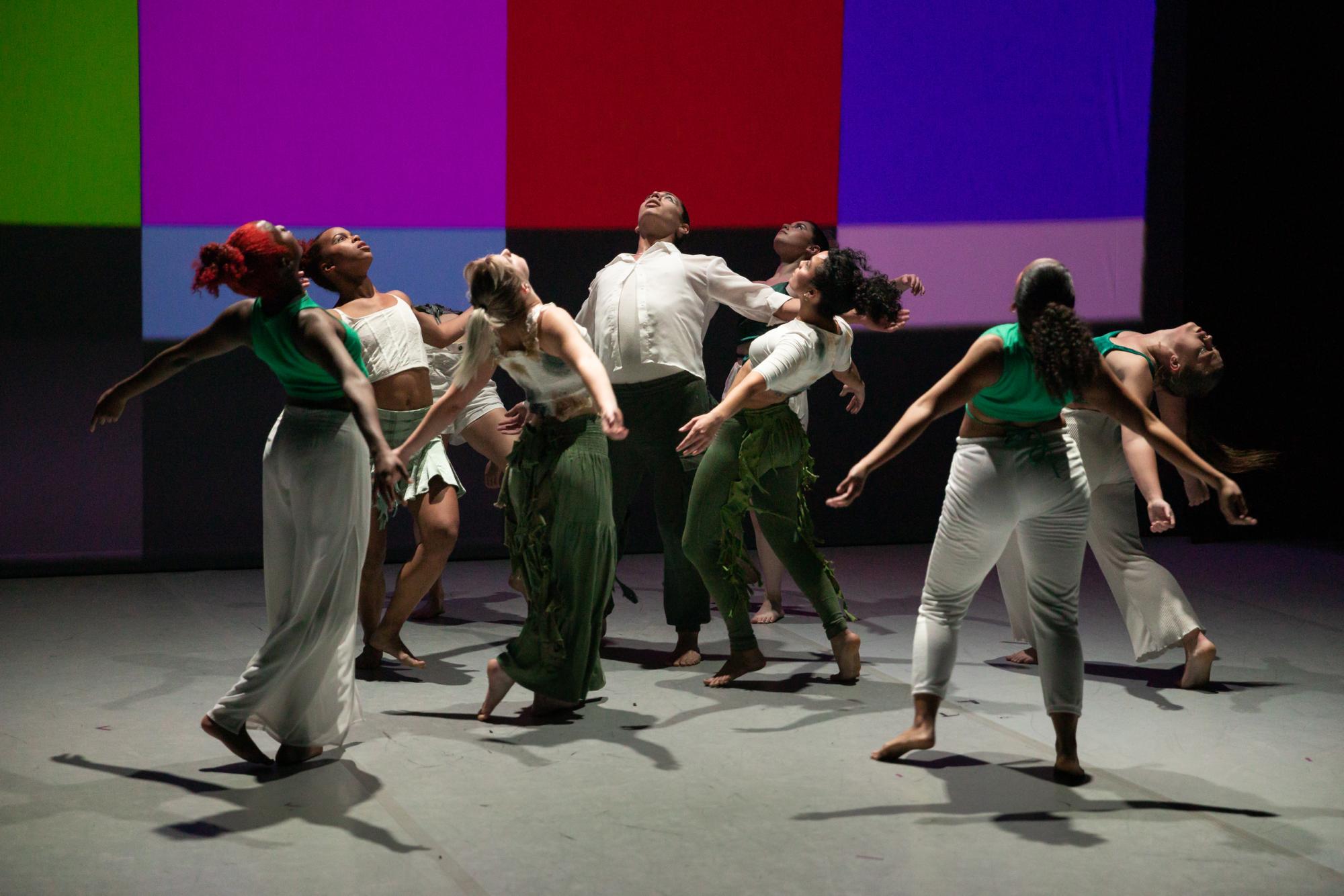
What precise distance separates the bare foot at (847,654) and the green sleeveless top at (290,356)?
1918 millimetres

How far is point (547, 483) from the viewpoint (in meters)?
4.08

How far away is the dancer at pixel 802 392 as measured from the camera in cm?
512

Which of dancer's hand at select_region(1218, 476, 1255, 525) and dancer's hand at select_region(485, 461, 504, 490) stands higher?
dancer's hand at select_region(1218, 476, 1255, 525)

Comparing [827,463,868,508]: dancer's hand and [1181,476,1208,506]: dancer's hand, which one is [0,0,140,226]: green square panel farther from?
[1181,476,1208,506]: dancer's hand

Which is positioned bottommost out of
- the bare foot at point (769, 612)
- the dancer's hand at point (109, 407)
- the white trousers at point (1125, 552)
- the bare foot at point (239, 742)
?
the bare foot at point (769, 612)

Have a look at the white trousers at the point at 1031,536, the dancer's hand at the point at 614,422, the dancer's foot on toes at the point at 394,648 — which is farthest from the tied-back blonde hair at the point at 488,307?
the white trousers at the point at 1031,536

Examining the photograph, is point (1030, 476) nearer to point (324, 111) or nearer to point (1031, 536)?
point (1031, 536)

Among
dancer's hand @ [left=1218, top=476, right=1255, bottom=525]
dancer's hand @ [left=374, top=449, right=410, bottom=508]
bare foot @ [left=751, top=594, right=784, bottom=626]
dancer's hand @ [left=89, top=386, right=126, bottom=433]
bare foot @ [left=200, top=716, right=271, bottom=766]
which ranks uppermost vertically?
dancer's hand @ [left=89, top=386, right=126, bottom=433]

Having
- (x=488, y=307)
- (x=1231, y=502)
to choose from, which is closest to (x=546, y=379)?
(x=488, y=307)

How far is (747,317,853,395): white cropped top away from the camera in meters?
4.29

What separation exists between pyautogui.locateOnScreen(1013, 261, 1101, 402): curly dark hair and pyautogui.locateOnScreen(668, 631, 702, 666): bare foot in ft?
6.20

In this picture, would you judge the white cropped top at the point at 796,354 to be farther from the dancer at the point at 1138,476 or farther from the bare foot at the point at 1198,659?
the bare foot at the point at 1198,659

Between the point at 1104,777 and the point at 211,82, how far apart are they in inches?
186

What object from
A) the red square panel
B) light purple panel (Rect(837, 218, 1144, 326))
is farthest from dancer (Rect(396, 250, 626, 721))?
light purple panel (Rect(837, 218, 1144, 326))
